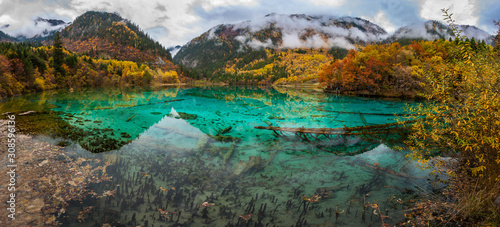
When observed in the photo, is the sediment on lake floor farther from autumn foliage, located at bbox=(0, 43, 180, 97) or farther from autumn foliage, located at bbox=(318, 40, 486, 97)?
autumn foliage, located at bbox=(318, 40, 486, 97)

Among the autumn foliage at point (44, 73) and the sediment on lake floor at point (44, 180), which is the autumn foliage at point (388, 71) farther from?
the autumn foliage at point (44, 73)

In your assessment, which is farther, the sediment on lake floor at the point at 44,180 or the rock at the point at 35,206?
the rock at the point at 35,206

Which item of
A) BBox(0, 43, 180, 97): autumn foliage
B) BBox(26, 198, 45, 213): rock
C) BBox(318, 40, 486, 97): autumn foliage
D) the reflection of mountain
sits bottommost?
the reflection of mountain

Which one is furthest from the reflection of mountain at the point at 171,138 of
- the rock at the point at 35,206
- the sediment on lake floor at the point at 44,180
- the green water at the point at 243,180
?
the rock at the point at 35,206

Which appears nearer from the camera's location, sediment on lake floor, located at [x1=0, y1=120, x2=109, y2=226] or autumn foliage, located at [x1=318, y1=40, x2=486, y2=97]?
sediment on lake floor, located at [x1=0, y1=120, x2=109, y2=226]

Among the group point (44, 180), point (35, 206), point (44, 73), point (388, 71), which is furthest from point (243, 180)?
point (44, 73)

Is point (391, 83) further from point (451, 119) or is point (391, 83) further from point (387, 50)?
point (451, 119)

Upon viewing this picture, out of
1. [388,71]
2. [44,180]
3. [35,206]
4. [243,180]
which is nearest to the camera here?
[35,206]

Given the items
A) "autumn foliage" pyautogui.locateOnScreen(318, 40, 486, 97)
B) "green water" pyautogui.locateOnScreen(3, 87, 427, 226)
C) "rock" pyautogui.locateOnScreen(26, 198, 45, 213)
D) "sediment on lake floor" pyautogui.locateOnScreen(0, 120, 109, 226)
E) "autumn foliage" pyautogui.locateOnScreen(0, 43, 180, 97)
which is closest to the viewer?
"sediment on lake floor" pyautogui.locateOnScreen(0, 120, 109, 226)

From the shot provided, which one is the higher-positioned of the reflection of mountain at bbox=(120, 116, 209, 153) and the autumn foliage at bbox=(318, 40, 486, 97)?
the autumn foliage at bbox=(318, 40, 486, 97)

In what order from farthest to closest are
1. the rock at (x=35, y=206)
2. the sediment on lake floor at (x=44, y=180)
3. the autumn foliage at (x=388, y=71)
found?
the autumn foliage at (x=388, y=71) → the rock at (x=35, y=206) → the sediment on lake floor at (x=44, y=180)

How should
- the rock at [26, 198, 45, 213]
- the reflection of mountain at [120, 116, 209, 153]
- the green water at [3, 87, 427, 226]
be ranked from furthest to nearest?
the reflection of mountain at [120, 116, 209, 153] → the green water at [3, 87, 427, 226] → the rock at [26, 198, 45, 213]

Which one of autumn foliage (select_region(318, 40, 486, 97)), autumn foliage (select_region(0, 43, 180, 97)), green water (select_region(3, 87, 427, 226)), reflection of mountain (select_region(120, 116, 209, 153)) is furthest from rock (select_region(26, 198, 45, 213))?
autumn foliage (select_region(318, 40, 486, 97))

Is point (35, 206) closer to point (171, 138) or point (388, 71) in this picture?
point (171, 138)
